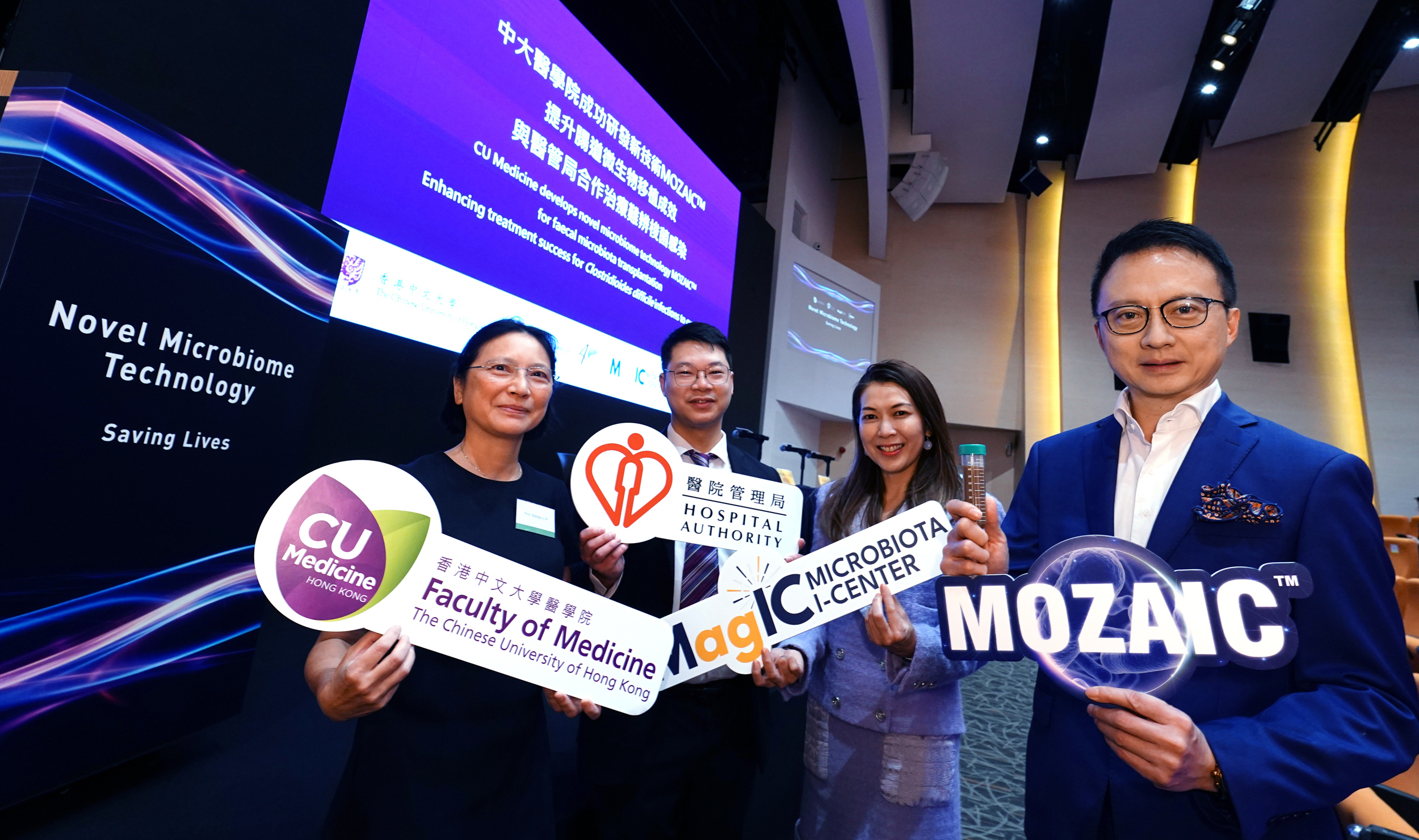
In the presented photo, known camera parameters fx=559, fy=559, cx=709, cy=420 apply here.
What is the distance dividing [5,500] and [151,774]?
94 centimetres

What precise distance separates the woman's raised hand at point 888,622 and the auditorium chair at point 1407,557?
5.41 meters

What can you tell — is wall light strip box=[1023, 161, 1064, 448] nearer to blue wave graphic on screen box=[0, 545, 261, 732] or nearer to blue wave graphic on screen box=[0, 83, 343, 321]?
blue wave graphic on screen box=[0, 83, 343, 321]

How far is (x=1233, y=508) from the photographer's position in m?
0.82

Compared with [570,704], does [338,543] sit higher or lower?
higher

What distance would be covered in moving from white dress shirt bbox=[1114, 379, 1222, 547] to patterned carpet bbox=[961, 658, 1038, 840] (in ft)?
4.26

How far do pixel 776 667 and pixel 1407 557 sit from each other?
231 inches

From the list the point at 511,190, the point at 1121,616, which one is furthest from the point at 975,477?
the point at 511,190

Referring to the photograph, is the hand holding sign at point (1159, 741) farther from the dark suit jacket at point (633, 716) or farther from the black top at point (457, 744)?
the black top at point (457, 744)

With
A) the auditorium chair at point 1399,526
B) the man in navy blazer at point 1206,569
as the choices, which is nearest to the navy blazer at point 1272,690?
the man in navy blazer at point 1206,569

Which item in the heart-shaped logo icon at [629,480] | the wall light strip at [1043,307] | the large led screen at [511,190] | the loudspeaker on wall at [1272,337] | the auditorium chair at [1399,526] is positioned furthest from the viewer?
the wall light strip at [1043,307]

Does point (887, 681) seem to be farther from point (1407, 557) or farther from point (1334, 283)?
point (1334, 283)

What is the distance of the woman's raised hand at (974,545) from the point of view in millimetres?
959

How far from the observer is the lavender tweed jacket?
121 cm

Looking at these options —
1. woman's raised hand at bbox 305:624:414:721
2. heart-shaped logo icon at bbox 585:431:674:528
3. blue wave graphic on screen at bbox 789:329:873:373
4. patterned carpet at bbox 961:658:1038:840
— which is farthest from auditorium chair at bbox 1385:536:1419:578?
woman's raised hand at bbox 305:624:414:721
